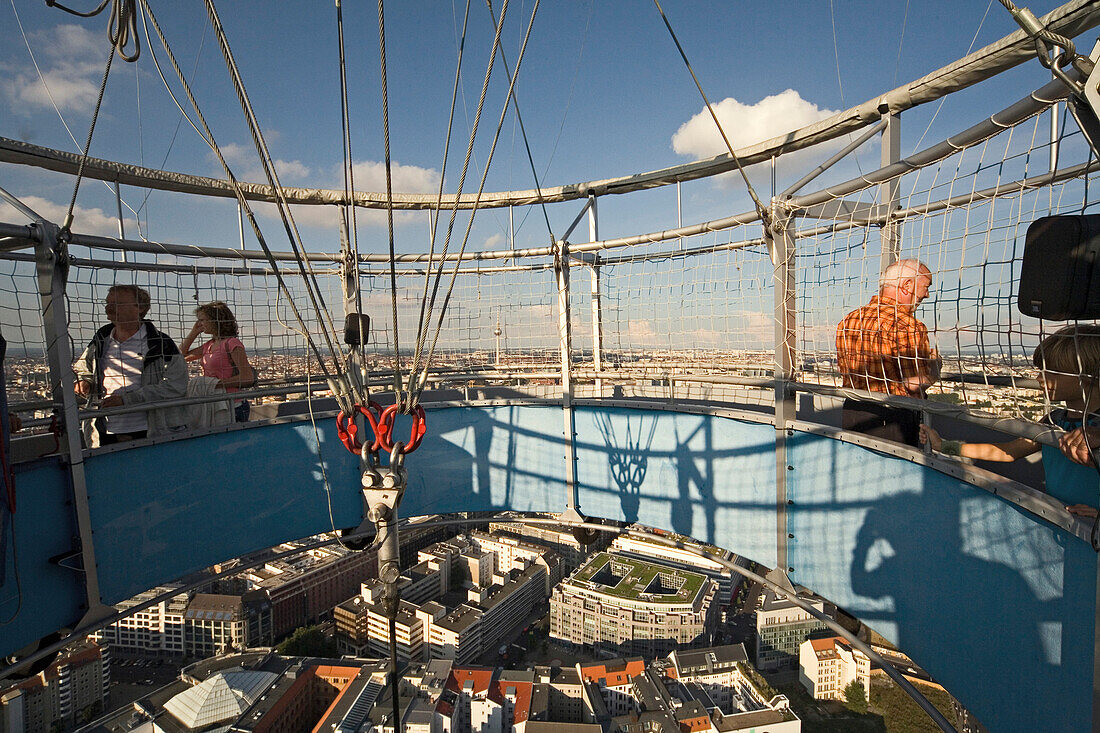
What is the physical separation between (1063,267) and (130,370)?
396 centimetres

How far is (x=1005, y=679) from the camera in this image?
1471 mm

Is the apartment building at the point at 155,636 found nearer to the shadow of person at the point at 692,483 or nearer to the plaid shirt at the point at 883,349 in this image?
the shadow of person at the point at 692,483

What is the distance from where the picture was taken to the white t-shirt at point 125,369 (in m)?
2.74

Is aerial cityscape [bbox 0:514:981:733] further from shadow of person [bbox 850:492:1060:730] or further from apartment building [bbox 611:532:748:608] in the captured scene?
shadow of person [bbox 850:492:1060:730]

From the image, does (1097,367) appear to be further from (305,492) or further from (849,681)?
(849,681)

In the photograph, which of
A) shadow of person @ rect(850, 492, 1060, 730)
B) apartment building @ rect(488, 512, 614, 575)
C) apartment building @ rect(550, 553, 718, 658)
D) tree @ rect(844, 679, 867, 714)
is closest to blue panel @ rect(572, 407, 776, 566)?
shadow of person @ rect(850, 492, 1060, 730)

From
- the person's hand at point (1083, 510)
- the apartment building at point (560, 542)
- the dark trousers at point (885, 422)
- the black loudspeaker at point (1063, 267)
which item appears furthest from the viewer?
the apartment building at point (560, 542)

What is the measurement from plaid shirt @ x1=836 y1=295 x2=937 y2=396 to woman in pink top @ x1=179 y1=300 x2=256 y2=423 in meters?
3.56

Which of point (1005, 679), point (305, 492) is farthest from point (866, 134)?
point (305, 492)

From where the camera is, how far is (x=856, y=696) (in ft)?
33.9

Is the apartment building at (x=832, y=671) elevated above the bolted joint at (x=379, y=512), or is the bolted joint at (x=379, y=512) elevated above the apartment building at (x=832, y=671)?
the bolted joint at (x=379, y=512)

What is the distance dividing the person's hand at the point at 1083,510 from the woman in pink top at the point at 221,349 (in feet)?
12.9

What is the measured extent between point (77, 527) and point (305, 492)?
3.98 ft

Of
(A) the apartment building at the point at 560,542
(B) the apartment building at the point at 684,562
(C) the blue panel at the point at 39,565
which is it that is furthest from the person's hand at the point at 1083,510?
(A) the apartment building at the point at 560,542
